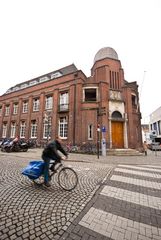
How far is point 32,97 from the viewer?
80.7 ft

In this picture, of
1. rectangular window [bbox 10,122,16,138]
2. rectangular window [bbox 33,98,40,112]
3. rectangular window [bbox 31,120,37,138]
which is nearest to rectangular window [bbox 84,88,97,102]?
rectangular window [bbox 33,98,40,112]

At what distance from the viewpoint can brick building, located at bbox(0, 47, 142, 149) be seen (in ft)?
58.9

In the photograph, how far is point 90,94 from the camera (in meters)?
20.8

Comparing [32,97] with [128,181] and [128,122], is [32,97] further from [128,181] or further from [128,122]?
[128,181]

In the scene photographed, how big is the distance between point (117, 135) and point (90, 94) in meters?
7.20

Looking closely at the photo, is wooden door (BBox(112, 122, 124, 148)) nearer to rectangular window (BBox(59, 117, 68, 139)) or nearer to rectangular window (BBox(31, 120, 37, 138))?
rectangular window (BBox(59, 117, 68, 139))

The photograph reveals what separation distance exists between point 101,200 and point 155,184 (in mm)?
2608

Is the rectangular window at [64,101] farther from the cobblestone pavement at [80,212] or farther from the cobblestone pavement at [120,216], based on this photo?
the cobblestone pavement at [120,216]

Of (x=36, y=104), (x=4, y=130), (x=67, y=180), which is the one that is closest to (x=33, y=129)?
(x=36, y=104)

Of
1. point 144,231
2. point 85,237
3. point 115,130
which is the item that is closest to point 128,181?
point 144,231

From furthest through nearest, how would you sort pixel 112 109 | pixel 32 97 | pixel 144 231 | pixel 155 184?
pixel 32 97 < pixel 112 109 < pixel 155 184 < pixel 144 231

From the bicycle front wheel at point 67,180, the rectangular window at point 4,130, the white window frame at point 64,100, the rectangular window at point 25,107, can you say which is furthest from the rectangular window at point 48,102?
the bicycle front wheel at point 67,180

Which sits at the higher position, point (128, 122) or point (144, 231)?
point (128, 122)

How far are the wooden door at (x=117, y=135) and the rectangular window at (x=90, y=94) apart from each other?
14.9ft
